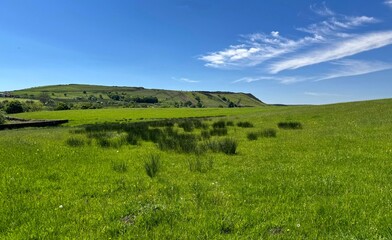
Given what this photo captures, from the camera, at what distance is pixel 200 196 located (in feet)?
28.8

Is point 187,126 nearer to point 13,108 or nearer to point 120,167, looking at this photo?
point 120,167

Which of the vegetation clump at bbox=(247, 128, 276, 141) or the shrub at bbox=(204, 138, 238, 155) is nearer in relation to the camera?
the shrub at bbox=(204, 138, 238, 155)

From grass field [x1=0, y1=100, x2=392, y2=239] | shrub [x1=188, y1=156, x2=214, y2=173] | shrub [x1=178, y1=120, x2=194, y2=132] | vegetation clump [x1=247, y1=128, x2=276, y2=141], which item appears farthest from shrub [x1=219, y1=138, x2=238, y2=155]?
shrub [x1=178, y1=120, x2=194, y2=132]

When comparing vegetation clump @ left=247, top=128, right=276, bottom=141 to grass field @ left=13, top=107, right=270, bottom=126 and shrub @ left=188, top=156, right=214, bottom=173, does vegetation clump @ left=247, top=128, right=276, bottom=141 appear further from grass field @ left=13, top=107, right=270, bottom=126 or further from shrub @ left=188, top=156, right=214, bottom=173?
grass field @ left=13, top=107, right=270, bottom=126

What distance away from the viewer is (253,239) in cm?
630

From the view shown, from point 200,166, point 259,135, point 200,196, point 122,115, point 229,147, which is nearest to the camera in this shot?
point 200,196

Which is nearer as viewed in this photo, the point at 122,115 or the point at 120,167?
the point at 120,167

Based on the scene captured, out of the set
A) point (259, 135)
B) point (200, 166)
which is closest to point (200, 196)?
point (200, 166)

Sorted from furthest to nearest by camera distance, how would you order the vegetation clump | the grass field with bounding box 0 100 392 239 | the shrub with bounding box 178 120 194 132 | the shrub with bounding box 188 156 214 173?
the shrub with bounding box 178 120 194 132
the vegetation clump
the shrub with bounding box 188 156 214 173
the grass field with bounding box 0 100 392 239

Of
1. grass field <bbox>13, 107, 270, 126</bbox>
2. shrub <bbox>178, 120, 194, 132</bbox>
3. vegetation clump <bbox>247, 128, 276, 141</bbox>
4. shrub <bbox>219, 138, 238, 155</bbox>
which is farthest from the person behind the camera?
grass field <bbox>13, 107, 270, 126</bbox>

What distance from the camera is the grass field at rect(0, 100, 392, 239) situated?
6.74 m

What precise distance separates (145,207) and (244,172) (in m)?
4.76

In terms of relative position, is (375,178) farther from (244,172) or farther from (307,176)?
(244,172)

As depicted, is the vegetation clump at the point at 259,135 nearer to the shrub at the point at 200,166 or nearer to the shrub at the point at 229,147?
the shrub at the point at 229,147
